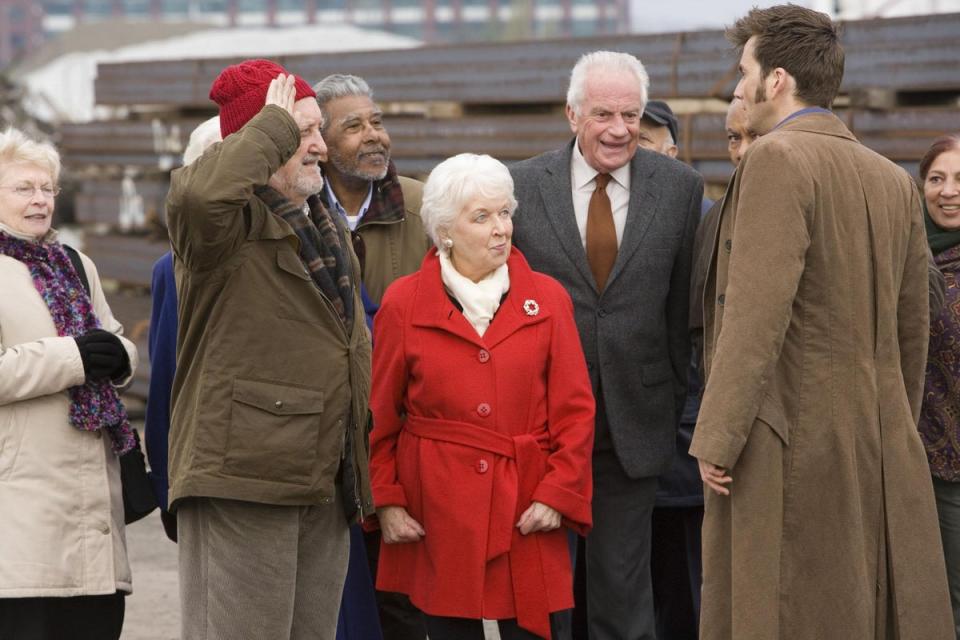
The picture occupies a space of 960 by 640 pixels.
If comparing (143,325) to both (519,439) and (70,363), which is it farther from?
(519,439)

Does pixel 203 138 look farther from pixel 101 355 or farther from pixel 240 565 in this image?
pixel 240 565

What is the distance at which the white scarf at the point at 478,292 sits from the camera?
12.4 feet

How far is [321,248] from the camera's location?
11.7ft

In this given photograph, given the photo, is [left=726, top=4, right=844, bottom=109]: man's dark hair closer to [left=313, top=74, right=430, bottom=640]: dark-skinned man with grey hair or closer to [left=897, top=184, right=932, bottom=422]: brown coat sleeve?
[left=897, top=184, right=932, bottom=422]: brown coat sleeve

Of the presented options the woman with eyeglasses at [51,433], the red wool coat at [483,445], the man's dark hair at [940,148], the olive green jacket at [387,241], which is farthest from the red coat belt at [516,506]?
the man's dark hair at [940,148]

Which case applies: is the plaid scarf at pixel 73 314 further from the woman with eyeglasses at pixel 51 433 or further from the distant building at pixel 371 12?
the distant building at pixel 371 12

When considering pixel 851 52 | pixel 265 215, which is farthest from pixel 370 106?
pixel 851 52

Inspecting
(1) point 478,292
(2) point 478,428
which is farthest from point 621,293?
(2) point 478,428

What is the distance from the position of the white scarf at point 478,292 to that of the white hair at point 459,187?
12 cm

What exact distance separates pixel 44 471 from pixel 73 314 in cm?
46

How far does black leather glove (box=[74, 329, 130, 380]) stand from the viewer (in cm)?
396

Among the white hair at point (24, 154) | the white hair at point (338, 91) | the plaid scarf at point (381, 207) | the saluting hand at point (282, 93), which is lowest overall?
the plaid scarf at point (381, 207)

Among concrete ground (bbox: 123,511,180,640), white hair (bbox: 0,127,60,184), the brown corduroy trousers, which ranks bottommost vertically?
concrete ground (bbox: 123,511,180,640)

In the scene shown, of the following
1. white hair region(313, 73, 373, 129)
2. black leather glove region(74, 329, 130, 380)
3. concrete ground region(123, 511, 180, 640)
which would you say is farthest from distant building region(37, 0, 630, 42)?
black leather glove region(74, 329, 130, 380)
